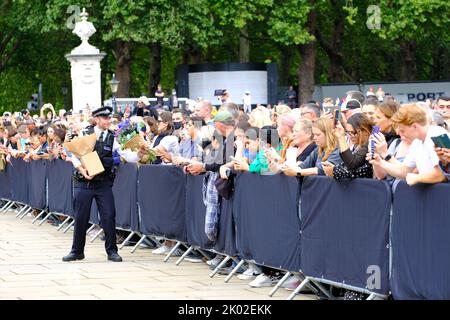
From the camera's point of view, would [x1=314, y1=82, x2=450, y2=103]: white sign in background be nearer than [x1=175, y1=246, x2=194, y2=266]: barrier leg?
No

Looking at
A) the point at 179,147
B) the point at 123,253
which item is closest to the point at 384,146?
the point at 179,147

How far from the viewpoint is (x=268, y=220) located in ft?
Result: 43.0

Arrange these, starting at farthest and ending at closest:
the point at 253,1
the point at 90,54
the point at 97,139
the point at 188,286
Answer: the point at 253,1 → the point at 90,54 → the point at 97,139 → the point at 188,286

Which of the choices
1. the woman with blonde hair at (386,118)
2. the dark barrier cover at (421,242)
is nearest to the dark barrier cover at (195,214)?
the woman with blonde hair at (386,118)

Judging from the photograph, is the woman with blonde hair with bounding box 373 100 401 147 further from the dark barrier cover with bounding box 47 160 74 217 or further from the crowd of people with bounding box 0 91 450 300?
the dark barrier cover with bounding box 47 160 74 217

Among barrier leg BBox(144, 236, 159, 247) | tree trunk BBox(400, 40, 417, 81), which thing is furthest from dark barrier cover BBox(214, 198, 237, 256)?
tree trunk BBox(400, 40, 417, 81)

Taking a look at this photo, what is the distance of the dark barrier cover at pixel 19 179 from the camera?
25.5 metres

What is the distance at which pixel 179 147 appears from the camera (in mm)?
16938

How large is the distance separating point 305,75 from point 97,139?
38.5m

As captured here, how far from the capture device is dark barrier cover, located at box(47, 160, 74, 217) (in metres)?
21.9

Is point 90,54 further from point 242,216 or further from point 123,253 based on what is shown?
point 242,216

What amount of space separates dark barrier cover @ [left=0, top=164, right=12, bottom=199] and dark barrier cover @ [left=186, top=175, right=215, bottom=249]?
39.4 feet

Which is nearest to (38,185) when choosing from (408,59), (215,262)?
(215,262)

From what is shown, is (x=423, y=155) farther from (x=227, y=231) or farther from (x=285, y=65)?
(x=285, y=65)
